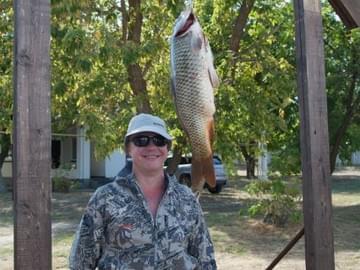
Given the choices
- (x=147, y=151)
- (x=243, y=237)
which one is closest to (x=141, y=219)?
(x=147, y=151)

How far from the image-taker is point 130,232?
7.86 feet

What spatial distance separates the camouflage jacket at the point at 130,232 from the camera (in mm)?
2398

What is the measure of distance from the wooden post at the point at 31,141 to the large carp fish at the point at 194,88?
1.75ft

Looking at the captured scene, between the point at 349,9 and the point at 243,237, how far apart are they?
25.4ft

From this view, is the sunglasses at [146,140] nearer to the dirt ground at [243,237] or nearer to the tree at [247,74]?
the tree at [247,74]

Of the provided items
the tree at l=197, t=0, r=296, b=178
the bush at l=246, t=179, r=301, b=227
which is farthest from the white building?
the tree at l=197, t=0, r=296, b=178

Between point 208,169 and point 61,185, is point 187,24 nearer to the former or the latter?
point 208,169

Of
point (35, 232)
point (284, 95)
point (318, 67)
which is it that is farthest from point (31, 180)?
point (284, 95)

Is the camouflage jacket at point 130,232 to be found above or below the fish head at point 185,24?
below

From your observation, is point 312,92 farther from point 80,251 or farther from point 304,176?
point 80,251

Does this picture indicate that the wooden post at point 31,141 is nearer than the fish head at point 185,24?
Yes

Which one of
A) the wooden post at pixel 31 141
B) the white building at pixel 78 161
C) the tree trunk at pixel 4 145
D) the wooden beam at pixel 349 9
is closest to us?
the wooden post at pixel 31 141

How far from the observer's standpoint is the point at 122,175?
8.32 feet

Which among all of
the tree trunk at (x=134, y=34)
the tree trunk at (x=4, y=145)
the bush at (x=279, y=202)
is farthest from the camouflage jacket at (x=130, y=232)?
the tree trunk at (x=4, y=145)
